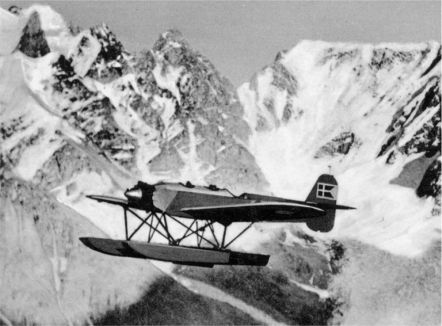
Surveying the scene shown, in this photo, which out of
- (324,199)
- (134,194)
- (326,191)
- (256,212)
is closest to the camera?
(256,212)

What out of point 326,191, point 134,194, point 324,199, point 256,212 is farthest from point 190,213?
point 326,191

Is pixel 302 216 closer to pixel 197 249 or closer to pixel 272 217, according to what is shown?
pixel 272 217

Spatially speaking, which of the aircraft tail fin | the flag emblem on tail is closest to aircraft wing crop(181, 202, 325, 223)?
the aircraft tail fin

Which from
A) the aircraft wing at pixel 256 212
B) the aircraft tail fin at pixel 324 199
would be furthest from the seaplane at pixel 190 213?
the aircraft tail fin at pixel 324 199

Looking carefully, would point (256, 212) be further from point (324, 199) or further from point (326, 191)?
point (326, 191)

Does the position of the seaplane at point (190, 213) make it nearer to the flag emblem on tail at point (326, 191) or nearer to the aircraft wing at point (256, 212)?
the aircraft wing at point (256, 212)

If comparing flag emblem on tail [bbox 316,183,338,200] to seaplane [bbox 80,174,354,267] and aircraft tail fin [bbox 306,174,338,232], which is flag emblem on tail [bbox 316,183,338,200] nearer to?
aircraft tail fin [bbox 306,174,338,232]
